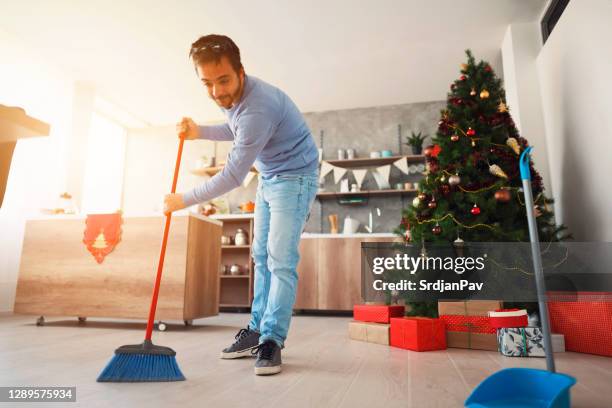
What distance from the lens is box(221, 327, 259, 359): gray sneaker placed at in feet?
4.90

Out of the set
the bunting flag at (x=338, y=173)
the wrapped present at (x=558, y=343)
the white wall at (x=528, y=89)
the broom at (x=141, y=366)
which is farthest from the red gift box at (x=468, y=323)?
the bunting flag at (x=338, y=173)

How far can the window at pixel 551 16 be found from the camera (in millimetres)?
2862

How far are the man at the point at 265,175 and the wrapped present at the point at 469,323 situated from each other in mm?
909

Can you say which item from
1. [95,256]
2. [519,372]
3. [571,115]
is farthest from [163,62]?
[519,372]

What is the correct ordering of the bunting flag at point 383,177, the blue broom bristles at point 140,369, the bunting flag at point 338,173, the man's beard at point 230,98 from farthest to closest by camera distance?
the bunting flag at point 338,173 < the bunting flag at point 383,177 < the man's beard at point 230,98 < the blue broom bristles at point 140,369

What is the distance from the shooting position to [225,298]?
14.9 feet

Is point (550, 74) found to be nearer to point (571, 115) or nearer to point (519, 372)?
point (571, 115)

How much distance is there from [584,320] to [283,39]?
9.48 feet

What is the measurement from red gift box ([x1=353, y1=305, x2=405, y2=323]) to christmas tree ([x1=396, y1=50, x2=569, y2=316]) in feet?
0.57

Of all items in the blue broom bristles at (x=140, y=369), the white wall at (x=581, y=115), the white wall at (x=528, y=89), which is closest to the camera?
the blue broom bristles at (x=140, y=369)

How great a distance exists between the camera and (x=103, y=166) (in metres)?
5.02

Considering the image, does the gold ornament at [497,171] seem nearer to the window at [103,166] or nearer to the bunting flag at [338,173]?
the bunting flag at [338,173]

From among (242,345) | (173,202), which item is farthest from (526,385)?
(173,202)

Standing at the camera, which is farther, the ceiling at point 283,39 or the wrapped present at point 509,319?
the ceiling at point 283,39
